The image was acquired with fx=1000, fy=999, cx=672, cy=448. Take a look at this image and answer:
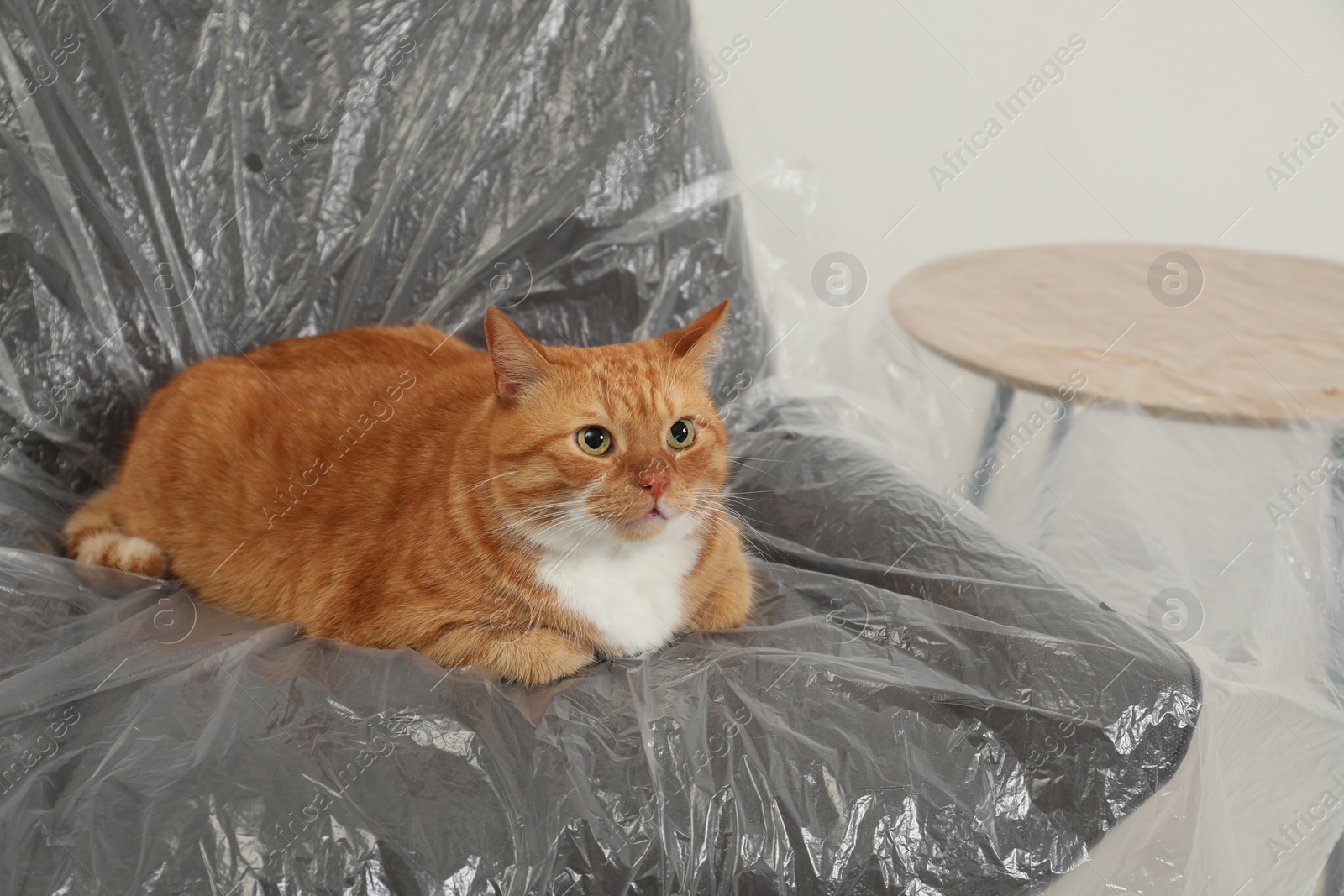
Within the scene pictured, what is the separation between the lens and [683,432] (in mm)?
1289

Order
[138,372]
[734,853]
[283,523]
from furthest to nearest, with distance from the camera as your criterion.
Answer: [138,372]
[283,523]
[734,853]

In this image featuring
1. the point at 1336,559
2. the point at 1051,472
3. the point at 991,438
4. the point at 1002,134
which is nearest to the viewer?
the point at 1336,559

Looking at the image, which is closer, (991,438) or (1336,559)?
(1336,559)

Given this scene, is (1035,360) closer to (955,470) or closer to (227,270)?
(955,470)

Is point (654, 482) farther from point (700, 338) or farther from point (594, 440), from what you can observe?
point (700, 338)

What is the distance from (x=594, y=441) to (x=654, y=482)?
0.11m

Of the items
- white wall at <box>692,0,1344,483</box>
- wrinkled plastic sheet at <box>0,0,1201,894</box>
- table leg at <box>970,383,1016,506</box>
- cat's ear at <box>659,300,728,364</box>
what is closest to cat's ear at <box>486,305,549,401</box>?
cat's ear at <box>659,300,728,364</box>

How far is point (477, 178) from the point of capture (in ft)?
5.86

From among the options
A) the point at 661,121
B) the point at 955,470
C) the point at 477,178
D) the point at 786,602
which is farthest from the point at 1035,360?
the point at 477,178

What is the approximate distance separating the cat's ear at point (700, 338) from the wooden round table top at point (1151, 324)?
568mm

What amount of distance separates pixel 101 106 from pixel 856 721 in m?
1.44

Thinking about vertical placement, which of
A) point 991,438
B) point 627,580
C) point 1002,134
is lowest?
point 627,580

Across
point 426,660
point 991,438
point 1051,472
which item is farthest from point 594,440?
point 991,438

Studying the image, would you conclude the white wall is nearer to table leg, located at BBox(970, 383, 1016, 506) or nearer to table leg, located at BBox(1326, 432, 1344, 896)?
table leg, located at BBox(970, 383, 1016, 506)
